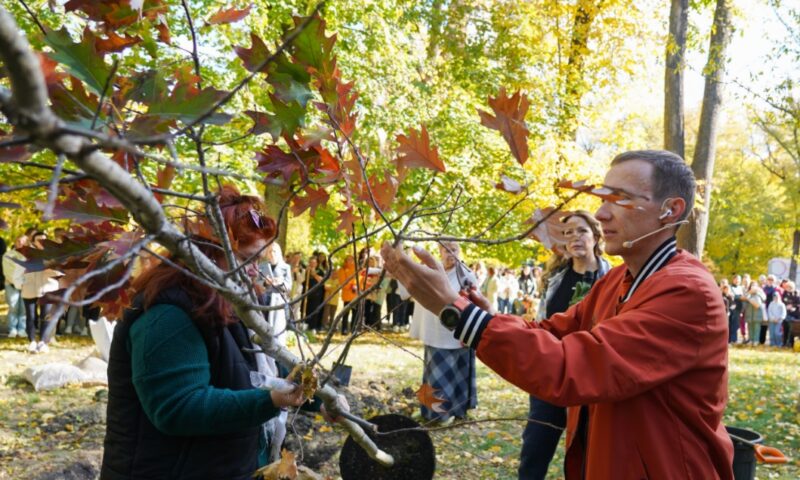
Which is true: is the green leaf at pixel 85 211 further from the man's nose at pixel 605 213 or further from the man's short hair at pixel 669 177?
the man's short hair at pixel 669 177

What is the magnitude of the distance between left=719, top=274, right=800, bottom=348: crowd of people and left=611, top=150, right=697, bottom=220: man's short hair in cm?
1748

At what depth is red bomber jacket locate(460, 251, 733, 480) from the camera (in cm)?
198

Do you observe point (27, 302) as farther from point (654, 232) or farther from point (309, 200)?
point (654, 232)

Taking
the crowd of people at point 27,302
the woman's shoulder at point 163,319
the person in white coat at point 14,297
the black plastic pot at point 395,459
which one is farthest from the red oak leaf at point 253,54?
the person in white coat at point 14,297

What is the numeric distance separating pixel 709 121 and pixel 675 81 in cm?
84

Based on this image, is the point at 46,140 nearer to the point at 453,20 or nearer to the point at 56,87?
the point at 56,87

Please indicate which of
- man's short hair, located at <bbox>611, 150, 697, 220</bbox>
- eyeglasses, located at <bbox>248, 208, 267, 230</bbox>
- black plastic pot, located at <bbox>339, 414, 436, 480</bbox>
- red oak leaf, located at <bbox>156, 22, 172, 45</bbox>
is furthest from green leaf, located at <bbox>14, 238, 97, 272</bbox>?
black plastic pot, located at <bbox>339, 414, 436, 480</bbox>

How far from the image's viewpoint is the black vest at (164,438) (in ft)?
7.16

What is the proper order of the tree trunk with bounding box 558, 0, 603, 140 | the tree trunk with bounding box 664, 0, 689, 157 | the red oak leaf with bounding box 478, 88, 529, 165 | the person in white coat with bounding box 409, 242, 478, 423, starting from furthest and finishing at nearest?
the tree trunk with bounding box 558, 0, 603, 140
the tree trunk with bounding box 664, 0, 689, 157
the person in white coat with bounding box 409, 242, 478, 423
the red oak leaf with bounding box 478, 88, 529, 165

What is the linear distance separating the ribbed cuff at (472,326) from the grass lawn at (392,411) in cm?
147

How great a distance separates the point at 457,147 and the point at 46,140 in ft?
46.0

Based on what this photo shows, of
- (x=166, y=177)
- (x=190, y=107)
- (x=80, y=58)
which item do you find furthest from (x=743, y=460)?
(x=80, y=58)

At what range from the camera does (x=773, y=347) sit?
18.1m

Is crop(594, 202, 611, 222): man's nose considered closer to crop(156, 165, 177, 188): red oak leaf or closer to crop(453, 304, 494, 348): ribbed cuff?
crop(453, 304, 494, 348): ribbed cuff
